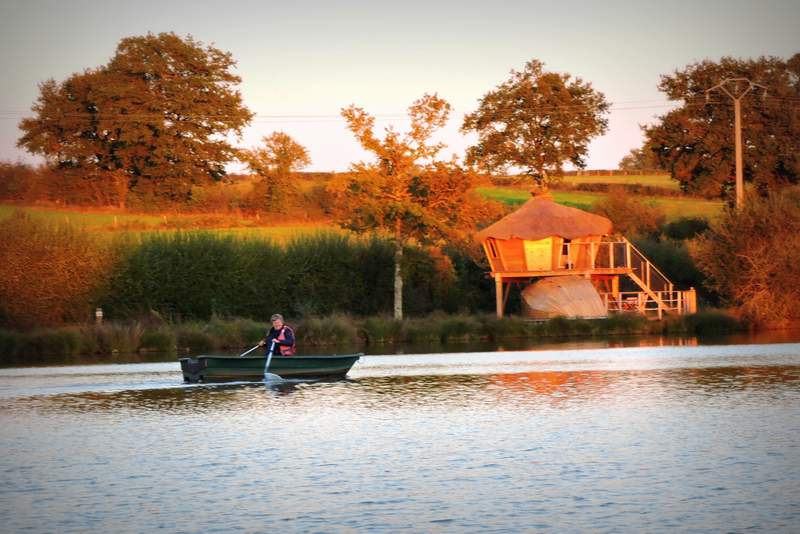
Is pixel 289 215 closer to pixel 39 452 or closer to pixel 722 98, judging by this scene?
pixel 722 98

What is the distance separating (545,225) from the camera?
2267 inches

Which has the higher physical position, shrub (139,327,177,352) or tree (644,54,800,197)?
tree (644,54,800,197)

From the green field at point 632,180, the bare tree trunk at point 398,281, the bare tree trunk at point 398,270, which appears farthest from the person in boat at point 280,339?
the green field at point 632,180

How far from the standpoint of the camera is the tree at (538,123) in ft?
263

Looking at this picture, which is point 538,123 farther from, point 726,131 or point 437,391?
point 437,391

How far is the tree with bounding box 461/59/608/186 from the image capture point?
263 feet

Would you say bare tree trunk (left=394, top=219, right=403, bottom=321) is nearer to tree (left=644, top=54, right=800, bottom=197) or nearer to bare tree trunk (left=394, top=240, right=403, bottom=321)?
bare tree trunk (left=394, top=240, right=403, bottom=321)

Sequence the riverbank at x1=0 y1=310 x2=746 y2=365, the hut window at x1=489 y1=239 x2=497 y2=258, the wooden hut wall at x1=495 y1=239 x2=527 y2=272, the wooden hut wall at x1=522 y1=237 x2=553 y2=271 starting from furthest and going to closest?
the hut window at x1=489 y1=239 x2=497 y2=258 → the wooden hut wall at x1=495 y1=239 x2=527 y2=272 → the wooden hut wall at x1=522 y1=237 x2=553 y2=271 → the riverbank at x1=0 y1=310 x2=746 y2=365

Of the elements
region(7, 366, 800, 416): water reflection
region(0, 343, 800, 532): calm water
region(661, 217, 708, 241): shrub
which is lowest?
region(0, 343, 800, 532): calm water

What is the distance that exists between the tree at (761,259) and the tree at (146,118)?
119 ft

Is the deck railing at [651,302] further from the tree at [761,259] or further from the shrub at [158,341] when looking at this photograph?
the shrub at [158,341]

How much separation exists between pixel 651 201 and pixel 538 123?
45.7 feet

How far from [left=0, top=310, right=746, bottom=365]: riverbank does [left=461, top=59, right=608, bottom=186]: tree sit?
93.2 feet

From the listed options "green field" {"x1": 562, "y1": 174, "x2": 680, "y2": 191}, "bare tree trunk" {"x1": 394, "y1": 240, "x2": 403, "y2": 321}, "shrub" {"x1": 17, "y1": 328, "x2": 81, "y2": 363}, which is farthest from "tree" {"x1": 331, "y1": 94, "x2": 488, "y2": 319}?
"green field" {"x1": 562, "y1": 174, "x2": 680, "y2": 191}
